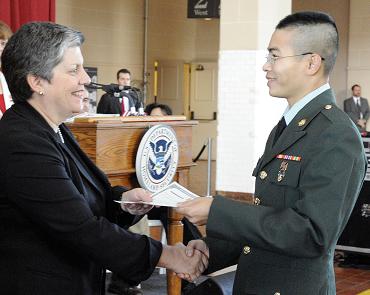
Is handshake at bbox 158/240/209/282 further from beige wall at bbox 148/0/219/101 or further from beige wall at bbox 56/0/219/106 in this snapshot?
beige wall at bbox 148/0/219/101

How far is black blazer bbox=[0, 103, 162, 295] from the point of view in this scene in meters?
1.89

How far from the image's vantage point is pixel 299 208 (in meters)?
1.80

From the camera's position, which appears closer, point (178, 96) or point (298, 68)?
point (298, 68)

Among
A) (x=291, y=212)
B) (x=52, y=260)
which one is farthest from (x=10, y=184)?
(x=291, y=212)

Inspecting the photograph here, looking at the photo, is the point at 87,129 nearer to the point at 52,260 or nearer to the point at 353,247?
the point at 52,260

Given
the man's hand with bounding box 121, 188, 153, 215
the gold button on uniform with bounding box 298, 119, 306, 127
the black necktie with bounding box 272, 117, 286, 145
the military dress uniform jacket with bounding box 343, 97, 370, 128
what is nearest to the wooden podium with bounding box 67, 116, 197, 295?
the man's hand with bounding box 121, 188, 153, 215

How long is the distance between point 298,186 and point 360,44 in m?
15.3

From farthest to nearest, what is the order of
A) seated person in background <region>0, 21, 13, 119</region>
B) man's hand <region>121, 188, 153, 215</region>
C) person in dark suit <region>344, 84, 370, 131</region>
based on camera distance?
person in dark suit <region>344, 84, 370, 131</region> < seated person in background <region>0, 21, 13, 119</region> < man's hand <region>121, 188, 153, 215</region>

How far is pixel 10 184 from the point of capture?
189 cm

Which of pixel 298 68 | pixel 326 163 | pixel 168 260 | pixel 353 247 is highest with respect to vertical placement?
pixel 298 68

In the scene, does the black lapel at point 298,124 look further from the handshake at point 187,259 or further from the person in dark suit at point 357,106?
the person in dark suit at point 357,106

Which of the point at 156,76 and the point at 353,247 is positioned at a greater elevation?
the point at 156,76

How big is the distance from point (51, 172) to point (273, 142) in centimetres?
64

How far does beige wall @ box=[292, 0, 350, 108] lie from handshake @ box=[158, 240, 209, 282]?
15148mm
